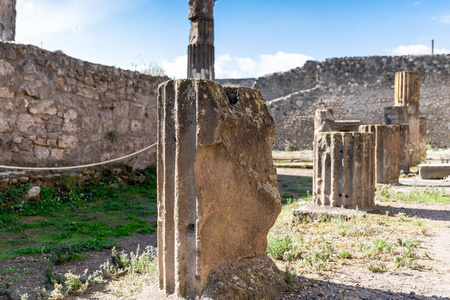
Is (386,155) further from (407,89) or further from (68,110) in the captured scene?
(407,89)

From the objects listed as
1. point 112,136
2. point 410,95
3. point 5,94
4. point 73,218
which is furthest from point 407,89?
point 5,94

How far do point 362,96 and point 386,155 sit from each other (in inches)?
573

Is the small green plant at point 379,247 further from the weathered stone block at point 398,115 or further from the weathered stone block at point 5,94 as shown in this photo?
the weathered stone block at point 398,115

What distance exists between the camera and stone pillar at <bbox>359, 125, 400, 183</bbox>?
28.8 feet

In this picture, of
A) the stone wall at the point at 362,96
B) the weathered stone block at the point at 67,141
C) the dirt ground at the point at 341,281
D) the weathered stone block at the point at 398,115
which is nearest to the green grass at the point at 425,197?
the dirt ground at the point at 341,281

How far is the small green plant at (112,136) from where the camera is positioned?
7406mm

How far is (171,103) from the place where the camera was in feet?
8.05

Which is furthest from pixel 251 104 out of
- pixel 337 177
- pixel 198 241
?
pixel 337 177

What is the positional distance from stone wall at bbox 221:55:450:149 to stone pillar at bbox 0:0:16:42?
1453cm

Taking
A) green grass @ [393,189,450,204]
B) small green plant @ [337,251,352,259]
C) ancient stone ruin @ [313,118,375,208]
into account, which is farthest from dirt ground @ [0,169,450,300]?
green grass @ [393,189,450,204]

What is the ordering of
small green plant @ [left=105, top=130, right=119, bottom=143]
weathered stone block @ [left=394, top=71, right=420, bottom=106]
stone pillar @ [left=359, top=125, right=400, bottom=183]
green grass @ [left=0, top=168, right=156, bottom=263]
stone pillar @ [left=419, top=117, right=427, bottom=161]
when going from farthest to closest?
stone pillar @ [left=419, top=117, right=427, bottom=161], weathered stone block @ [left=394, top=71, right=420, bottom=106], stone pillar @ [left=359, top=125, right=400, bottom=183], small green plant @ [left=105, top=130, right=119, bottom=143], green grass @ [left=0, top=168, right=156, bottom=263]

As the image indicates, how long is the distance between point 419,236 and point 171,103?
3354 mm

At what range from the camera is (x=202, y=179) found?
238cm

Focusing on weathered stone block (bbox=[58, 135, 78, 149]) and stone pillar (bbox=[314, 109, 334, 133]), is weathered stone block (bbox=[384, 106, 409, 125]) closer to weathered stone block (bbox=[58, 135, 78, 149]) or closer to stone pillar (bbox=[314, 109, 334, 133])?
stone pillar (bbox=[314, 109, 334, 133])
